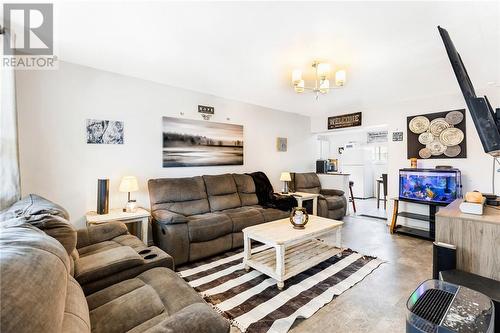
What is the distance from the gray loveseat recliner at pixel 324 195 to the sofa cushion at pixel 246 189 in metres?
1.27

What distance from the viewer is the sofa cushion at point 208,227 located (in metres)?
2.82

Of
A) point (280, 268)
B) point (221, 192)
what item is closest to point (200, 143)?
point (221, 192)

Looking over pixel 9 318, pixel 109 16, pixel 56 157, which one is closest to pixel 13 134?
pixel 56 157

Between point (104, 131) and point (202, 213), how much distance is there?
1713mm

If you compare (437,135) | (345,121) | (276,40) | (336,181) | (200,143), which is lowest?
(336,181)

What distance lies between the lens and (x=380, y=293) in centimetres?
217

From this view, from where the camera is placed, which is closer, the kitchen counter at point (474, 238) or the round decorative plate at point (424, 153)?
the kitchen counter at point (474, 238)

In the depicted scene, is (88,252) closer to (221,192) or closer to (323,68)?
(221,192)

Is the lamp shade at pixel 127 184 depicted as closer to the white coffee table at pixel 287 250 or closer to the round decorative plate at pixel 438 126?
the white coffee table at pixel 287 250

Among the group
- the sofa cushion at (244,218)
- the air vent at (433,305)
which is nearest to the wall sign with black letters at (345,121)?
the sofa cushion at (244,218)

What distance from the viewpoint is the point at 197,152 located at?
389 cm

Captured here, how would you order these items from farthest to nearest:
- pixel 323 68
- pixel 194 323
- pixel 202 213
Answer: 1. pixel 202 213
2. pixel 323 68
3. pixel 194 323

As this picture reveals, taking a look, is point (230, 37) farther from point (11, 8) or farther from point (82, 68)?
point (82, 68)

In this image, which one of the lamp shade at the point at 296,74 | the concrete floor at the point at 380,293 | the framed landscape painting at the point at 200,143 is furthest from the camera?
the framed landscape painting at the point at 200,143
